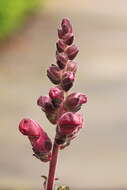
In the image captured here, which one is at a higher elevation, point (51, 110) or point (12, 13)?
point (12, 13)

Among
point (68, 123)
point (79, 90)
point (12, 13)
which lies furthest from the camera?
point (12, 13)

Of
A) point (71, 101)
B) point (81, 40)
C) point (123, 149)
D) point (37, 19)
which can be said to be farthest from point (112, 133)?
point (71, 101)

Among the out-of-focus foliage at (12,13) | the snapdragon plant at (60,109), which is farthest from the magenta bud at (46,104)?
the out-of-focus foliage at (12,13)

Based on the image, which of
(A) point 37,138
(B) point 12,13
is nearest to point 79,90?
(B) point 12,13

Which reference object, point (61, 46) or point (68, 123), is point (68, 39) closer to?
point (61, 46)

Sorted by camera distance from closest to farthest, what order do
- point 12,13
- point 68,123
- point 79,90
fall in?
point 68,123 < point 79,90 < point 12,13

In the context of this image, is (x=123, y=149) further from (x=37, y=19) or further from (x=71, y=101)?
(x=71, y=101)

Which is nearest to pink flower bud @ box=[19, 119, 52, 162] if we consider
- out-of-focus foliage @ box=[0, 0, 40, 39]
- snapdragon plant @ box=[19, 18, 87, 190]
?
snapdragon plant @ box=[19, 18, 87, 190]
